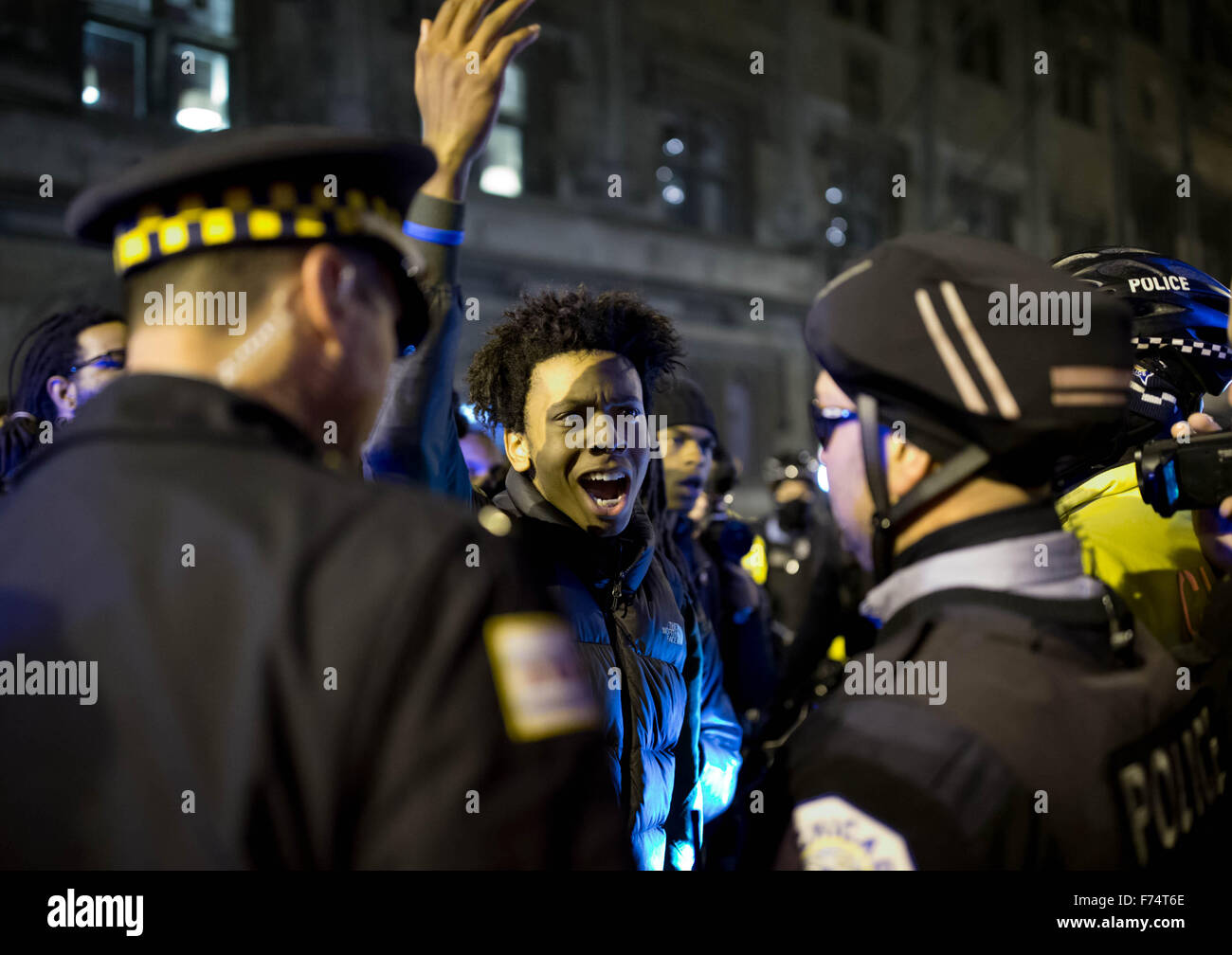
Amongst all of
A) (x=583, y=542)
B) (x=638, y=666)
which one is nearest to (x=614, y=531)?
(x=583, y=542)

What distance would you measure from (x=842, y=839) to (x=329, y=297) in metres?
1.00

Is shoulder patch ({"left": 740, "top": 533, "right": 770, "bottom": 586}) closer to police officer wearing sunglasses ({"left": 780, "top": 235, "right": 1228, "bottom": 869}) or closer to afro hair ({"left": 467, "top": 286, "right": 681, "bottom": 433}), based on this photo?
afro hair ({"left": 467, "top": 286, "right": 681, "bottom": 433})

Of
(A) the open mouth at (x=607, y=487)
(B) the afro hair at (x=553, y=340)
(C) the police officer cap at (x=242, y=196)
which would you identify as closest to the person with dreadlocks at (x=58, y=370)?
(B) the afro hair at (x=553, y=340)

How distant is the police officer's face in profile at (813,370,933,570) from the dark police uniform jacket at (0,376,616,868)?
2.06 feet

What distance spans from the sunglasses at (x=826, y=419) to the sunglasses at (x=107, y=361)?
2.49 metres

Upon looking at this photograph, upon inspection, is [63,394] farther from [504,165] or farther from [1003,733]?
[504,165]

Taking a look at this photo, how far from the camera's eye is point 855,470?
1646mm

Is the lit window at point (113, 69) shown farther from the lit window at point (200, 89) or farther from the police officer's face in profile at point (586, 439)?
the police officer's face in profile at point (586, 439)

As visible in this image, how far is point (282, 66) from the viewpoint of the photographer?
36.3ft

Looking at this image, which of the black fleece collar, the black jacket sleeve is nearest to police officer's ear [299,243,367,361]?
the black jacket sleeve

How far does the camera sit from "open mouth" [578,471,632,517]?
2795 millimetres

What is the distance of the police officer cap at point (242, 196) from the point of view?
1.37 meters
